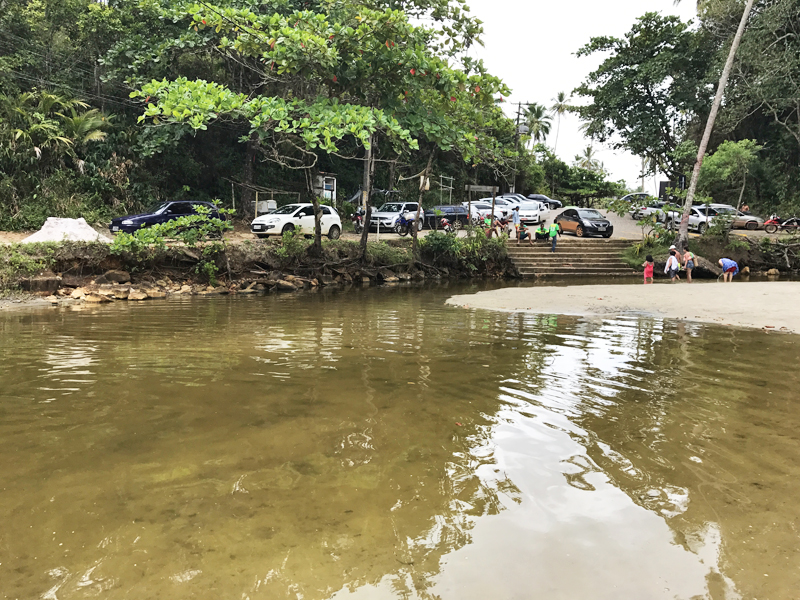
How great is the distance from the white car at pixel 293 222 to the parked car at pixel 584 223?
12.7 meters

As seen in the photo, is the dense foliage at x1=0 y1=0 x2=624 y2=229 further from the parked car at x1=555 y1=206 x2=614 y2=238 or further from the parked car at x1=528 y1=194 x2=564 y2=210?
the parked car at x1=528 y1=194 x2=564 y2=210

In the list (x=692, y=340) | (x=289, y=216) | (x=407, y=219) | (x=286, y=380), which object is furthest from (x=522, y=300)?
(x=407, y=219)

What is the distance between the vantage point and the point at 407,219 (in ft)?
84.8

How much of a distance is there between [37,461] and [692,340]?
8.16m

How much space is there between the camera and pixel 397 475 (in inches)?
142

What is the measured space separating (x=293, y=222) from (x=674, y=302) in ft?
43.0

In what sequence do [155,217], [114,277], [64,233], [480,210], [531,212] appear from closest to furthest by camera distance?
1. [114,277]
2. [64,233]
3. [155,217]
4. [480,210]
5. [531,212]

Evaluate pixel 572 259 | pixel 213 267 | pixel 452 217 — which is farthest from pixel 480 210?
pixel 213 267

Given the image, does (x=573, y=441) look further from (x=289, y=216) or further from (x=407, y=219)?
(x=407, y=219)

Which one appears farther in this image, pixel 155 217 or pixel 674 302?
pixel 155 217

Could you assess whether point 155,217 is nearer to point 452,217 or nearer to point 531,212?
point 452,217

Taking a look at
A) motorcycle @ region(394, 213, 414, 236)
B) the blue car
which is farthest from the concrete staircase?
the blue car

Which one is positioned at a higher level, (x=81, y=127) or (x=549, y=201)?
(x=81, y=127)

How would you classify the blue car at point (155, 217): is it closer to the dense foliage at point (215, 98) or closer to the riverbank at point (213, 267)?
the riverbank at point (213, 267)
